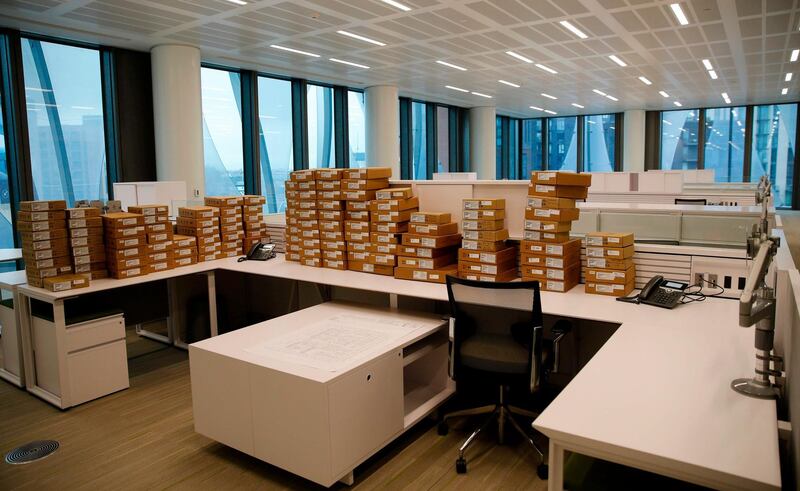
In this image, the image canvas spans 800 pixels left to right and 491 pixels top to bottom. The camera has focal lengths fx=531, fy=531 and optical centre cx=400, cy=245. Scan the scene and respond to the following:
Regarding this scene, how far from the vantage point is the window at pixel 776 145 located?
13.7m

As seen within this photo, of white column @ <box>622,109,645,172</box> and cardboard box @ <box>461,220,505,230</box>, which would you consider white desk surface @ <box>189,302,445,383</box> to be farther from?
white column @ <box>622,109,645,172</box>

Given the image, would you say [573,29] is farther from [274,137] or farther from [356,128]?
[356,128]

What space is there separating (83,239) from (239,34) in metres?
3.50

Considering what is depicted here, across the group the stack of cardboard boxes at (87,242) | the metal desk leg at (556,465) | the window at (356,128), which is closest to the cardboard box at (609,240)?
the metal desk leg at (556,465)

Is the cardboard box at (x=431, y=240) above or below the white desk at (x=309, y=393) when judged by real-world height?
above

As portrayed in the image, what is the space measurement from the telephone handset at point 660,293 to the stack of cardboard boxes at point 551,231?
0.38m

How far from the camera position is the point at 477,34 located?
6512mm

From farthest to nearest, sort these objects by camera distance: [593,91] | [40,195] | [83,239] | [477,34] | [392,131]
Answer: [593,91]
[392,131]
[477,34]
[40,195]
[83,239]

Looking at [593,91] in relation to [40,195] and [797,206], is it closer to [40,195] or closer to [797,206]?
[797,206]

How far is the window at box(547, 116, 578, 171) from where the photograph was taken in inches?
636

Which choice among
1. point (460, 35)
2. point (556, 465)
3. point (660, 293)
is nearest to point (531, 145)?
point (460, 35)

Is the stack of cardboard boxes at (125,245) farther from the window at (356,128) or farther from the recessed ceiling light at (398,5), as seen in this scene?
the window at (356,128)

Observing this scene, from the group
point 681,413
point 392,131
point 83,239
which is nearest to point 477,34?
point 392,131

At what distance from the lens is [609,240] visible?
9.81 ft
